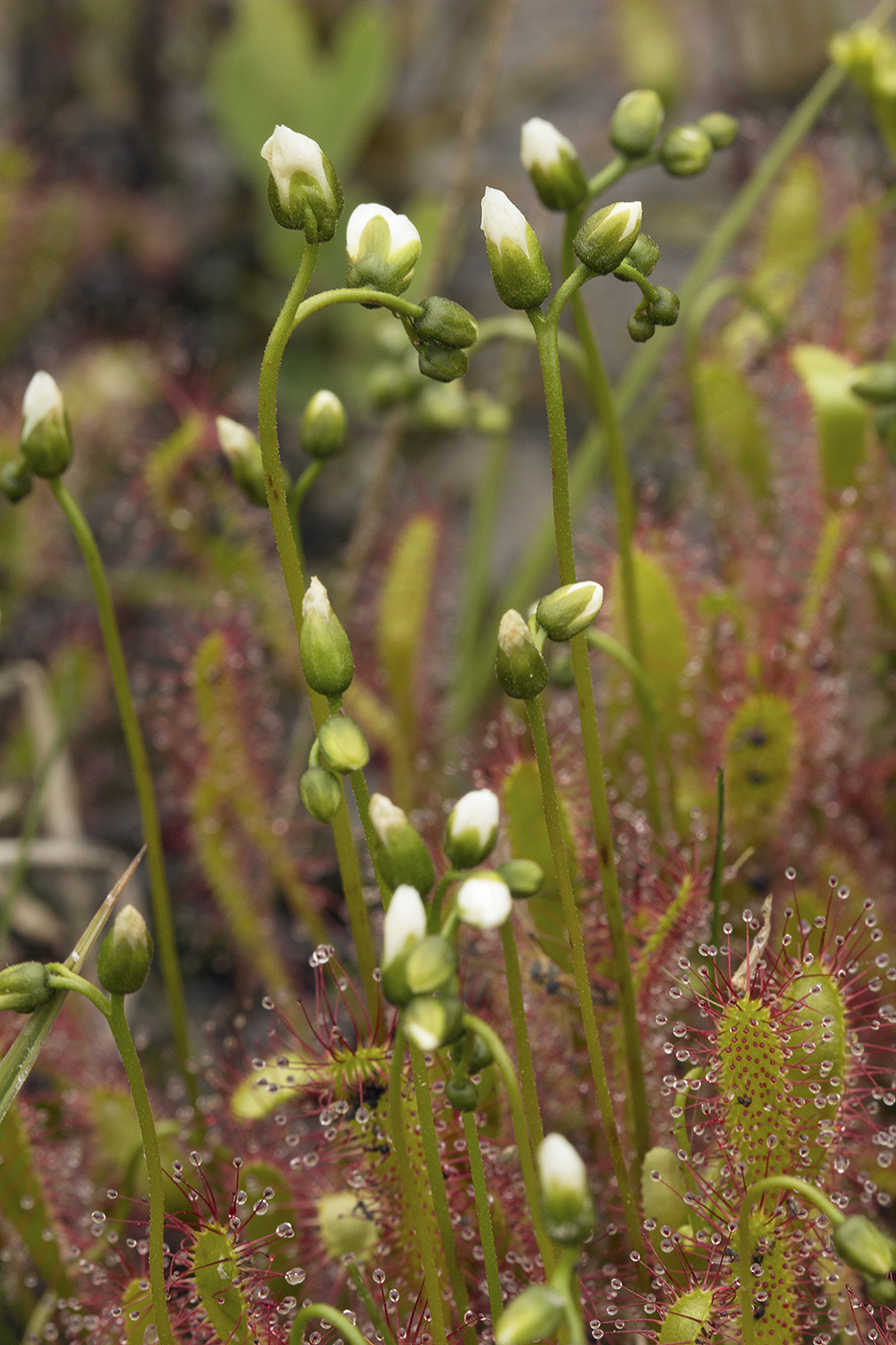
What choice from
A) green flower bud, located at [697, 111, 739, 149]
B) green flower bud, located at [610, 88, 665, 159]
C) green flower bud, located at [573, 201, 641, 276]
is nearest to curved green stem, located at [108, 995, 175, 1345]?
green flower bud, located at [573, 201, 641, 276]

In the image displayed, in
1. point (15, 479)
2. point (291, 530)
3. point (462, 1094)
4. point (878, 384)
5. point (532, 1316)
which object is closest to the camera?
point (532, 1316)

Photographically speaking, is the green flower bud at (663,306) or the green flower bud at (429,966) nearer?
the green flower bud at (429,966)

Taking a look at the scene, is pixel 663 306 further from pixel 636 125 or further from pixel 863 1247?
pixel 863 1247

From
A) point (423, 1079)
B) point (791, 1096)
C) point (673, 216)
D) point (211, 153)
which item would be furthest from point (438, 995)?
point (211, 153)

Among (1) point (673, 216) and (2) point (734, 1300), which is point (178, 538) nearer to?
(2) point (734, 1300)

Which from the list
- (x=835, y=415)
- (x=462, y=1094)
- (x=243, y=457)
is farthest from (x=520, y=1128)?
(x=835, y=415)

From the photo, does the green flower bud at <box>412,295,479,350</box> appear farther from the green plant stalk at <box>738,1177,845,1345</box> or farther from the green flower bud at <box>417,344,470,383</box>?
the green plant stalk at <box>738,1177,845,1345</box>

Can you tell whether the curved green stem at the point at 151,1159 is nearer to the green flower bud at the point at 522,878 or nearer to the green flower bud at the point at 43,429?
the green flower bud at the point at 522,878

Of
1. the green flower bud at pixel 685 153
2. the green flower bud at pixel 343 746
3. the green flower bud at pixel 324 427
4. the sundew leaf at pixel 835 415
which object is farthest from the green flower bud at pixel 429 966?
the sundew leaf at pixel 835 415
